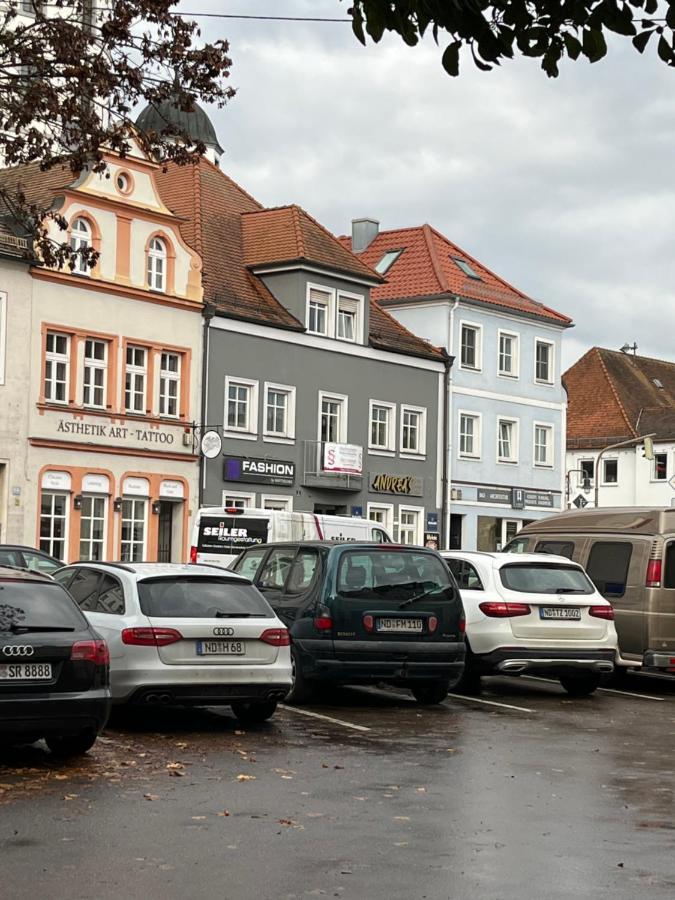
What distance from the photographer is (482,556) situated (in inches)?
746

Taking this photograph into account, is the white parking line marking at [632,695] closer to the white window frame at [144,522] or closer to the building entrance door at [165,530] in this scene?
the white window frame at [144,522]

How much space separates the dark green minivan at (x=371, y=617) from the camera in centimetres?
1605

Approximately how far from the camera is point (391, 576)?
16531 mm

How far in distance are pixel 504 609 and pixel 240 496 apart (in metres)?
26.3

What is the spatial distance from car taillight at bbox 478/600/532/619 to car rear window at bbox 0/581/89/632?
7122 mm

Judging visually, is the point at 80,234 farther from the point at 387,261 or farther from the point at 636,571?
the point at 636,571

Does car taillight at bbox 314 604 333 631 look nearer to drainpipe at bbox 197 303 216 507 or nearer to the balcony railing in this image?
drainpipe at bbox 197 303 216 507

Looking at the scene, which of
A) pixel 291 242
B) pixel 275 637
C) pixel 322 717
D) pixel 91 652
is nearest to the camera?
pixel 91 652

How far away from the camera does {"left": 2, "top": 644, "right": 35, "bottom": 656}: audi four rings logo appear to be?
11.2m

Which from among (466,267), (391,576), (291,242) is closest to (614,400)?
(466,267)

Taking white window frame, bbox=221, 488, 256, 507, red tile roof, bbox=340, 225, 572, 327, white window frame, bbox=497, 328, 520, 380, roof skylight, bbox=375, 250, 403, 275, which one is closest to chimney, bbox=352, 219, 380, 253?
red tile roof, bbox=340, 225, 572, 327

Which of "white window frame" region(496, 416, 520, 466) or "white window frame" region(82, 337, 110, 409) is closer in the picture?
"white window frame" region(82, 337, 110, 409)

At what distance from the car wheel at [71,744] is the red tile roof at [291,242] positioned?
35479 millimetres

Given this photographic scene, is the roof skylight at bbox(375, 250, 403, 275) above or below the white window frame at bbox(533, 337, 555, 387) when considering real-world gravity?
above
